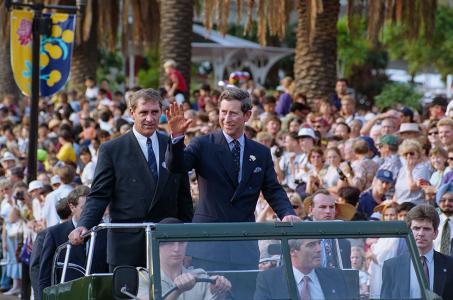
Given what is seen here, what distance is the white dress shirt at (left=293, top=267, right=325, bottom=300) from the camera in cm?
672

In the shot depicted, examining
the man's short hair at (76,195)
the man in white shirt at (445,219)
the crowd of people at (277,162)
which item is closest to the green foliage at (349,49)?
the crowd of people at (277,162)

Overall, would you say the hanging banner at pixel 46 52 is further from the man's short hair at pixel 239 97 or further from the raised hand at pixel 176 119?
the raised hand at pixel 176 119

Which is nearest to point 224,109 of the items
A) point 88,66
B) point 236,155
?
point 236,155

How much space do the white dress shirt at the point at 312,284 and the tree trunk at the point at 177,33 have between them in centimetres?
1719

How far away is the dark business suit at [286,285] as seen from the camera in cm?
665

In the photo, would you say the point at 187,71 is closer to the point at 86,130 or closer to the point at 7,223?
the point at 86,130

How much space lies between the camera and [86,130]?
1967cm

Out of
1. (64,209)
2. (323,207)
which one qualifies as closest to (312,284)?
(323,207)

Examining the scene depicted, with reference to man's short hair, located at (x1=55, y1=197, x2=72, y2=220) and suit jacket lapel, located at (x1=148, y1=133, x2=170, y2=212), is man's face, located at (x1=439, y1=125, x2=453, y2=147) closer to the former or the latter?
man's short hair, located at (x1=55, y1=197, x2=72, y2=220)

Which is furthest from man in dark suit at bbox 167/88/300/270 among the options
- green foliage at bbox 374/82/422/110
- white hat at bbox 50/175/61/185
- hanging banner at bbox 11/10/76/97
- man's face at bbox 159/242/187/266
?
green foliage at bbox 374/82/422/110

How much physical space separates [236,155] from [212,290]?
1.76 meters

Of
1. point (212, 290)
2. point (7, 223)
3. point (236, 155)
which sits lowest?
point (7, 223)

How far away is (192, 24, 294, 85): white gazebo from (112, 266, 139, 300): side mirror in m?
33.8

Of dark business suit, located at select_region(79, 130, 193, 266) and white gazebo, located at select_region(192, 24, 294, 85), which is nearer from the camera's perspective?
dark business suit, located at select_region(79, 130, 193, 266)
